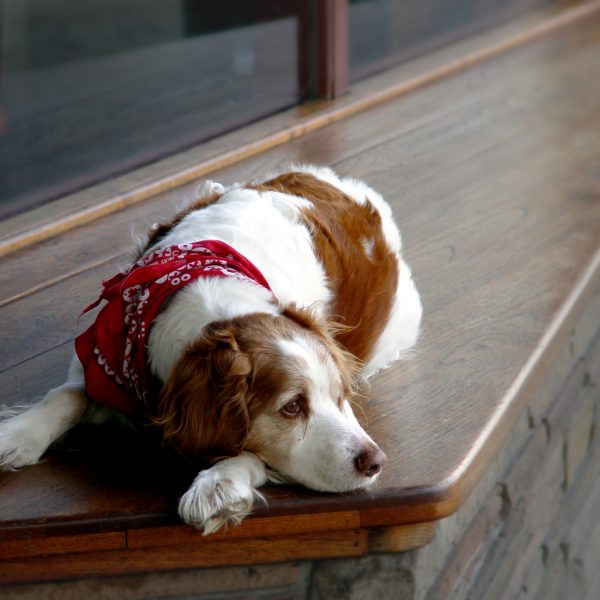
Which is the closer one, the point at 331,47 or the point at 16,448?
the point at 16,448

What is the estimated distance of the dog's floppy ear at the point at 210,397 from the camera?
5.06 ft

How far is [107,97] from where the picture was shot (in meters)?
3.77

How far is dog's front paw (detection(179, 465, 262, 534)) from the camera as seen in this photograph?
154cm

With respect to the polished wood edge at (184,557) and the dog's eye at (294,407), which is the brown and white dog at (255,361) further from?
the polished wood edge at (184,557)

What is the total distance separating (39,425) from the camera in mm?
1720

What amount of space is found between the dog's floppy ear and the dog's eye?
0.05m

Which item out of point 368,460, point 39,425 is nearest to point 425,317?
point 368,460

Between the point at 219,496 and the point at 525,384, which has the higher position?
the point at 219,496

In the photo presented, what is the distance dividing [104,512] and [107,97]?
241 centimetres

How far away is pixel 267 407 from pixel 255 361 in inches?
2.7

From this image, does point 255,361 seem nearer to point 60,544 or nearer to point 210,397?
point 210,397

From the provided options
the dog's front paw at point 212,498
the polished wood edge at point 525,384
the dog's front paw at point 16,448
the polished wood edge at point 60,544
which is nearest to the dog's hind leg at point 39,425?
the dog's front paw at point 16,448

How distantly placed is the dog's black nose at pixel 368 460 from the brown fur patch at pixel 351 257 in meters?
0.35

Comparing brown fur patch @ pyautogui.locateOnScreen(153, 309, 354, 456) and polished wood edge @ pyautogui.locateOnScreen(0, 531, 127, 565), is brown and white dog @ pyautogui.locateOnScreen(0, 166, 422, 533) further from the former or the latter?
polished wood edge @ pyautogui.locateOnScreen(0, 531, 127, 565)
